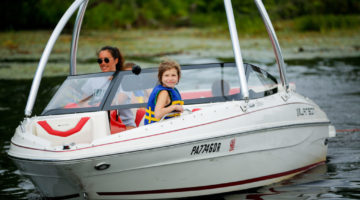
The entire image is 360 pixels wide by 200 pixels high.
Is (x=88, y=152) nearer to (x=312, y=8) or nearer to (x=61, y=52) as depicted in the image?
(x=61, y=52)

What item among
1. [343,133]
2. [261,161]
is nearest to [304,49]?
[343,133]

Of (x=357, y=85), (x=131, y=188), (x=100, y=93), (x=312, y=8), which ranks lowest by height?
(x=131, y=188)

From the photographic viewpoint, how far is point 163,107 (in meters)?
5.62

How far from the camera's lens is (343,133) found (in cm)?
933

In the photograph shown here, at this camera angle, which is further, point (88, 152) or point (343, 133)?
point (343, 133)

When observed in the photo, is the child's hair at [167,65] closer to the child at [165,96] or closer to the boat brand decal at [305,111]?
the child at [165,96]

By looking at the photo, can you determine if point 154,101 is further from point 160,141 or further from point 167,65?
point 160,141

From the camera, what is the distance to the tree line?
2953 centimetres

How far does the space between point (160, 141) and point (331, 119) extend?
5.99 metres

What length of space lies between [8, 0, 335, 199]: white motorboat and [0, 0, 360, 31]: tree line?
2112 cm

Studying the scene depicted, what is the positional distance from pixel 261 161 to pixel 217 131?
0.74 metres

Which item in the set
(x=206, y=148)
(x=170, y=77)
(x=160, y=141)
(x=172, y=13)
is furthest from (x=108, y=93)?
(x=172, y=13)

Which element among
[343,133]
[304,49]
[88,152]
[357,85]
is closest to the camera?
[88,152]

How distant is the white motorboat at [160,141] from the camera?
5199 millimetres
